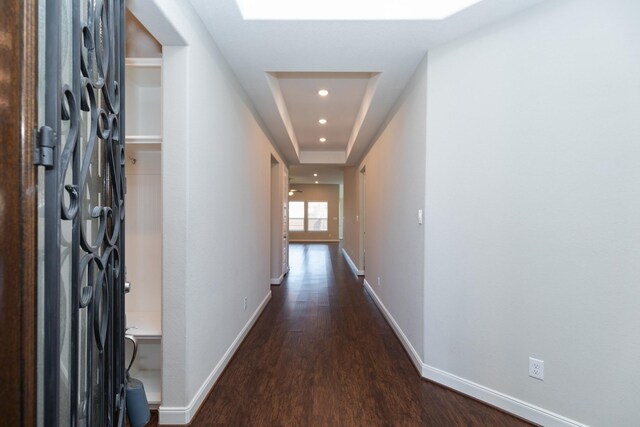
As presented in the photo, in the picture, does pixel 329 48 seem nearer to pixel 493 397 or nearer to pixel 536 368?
pixel 536 368

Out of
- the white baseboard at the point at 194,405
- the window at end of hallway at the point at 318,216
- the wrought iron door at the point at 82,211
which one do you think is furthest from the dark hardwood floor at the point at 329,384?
the window at end of hallway at the point at 318,216

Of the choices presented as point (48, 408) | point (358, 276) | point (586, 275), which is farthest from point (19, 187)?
point (358, 276)

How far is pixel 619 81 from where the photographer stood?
162 cm

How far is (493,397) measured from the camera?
205 centimetres

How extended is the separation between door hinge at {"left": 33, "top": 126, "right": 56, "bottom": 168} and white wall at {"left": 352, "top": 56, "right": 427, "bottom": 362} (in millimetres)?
2226

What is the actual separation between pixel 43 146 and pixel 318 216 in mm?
12821

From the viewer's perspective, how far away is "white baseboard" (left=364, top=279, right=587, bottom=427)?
1819mm

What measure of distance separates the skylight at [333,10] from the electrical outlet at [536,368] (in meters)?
2.22

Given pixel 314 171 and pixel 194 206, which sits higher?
pixel 314 171

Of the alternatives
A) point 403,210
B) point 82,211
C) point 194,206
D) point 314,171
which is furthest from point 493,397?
point 314,171

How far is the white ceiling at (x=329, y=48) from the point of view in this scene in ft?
6.62

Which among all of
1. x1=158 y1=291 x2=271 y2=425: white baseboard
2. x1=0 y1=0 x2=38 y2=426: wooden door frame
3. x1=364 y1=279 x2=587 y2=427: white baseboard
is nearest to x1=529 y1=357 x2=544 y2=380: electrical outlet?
x1=364 y1=279 x2=587 y2=427: white baseboard

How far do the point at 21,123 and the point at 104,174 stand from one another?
1.25ft

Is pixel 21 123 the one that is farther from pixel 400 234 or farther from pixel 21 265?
pixel 400 234
